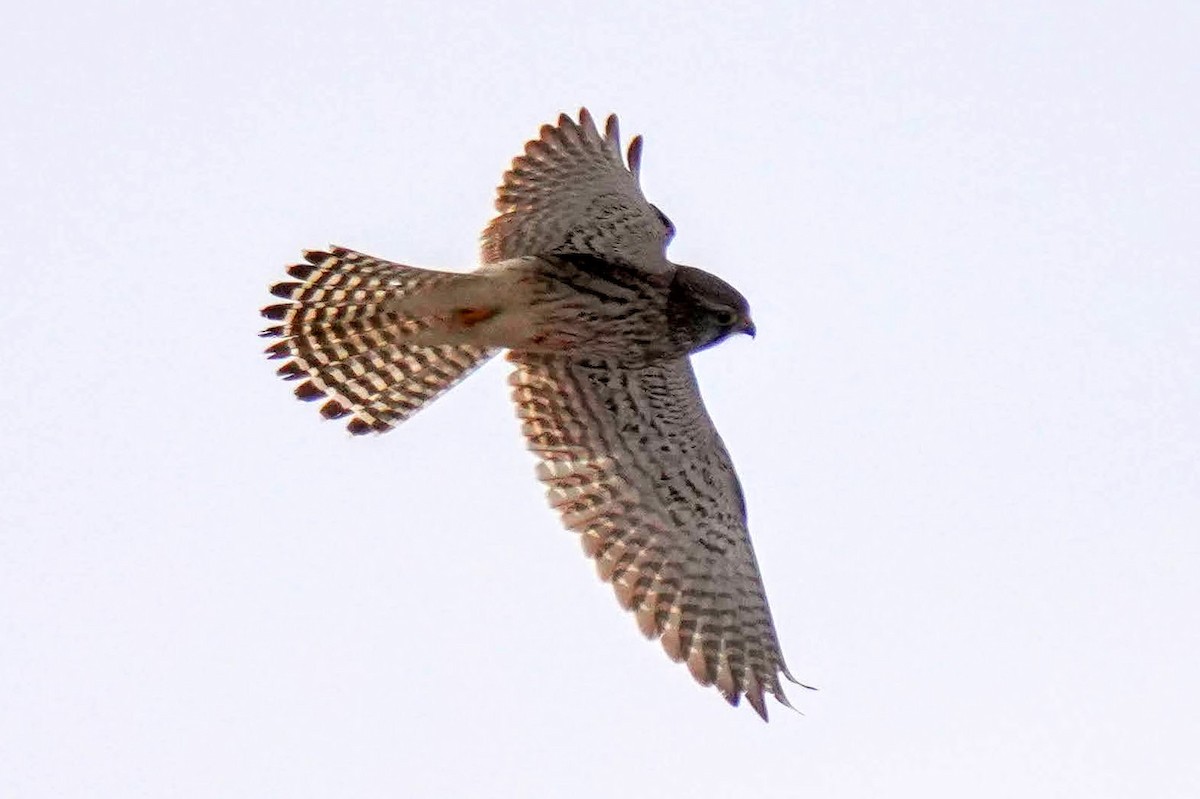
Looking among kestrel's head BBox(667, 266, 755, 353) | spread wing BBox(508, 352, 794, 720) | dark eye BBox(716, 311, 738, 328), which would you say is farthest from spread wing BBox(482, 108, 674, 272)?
spread wing BBox(508, 352, 794, 720)

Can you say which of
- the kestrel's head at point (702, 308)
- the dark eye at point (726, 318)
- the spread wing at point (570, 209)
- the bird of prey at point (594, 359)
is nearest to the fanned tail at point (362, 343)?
the bird of prey at point (594, 359)

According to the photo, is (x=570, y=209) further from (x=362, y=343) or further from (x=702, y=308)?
(x=362, y=343)

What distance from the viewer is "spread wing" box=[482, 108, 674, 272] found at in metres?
15.1

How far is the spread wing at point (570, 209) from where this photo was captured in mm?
15133

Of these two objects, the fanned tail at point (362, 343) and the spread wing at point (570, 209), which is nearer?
the fanned tail at point (362, 343)

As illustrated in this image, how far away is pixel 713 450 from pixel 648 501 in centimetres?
58

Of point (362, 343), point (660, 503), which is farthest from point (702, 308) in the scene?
point (362, 343)

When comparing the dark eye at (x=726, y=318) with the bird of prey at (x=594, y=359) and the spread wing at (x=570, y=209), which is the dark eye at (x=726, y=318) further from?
the spread wing at (x=570, y=209)

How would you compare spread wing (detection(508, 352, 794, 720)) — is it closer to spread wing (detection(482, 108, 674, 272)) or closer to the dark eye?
the dark eye

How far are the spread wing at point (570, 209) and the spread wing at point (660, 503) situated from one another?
3.02 feet

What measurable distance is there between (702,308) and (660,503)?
64.5 inches

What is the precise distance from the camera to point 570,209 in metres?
15.1

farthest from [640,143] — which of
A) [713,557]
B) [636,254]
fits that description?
[713,557]

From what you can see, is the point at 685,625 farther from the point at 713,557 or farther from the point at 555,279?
the point at 555,279
